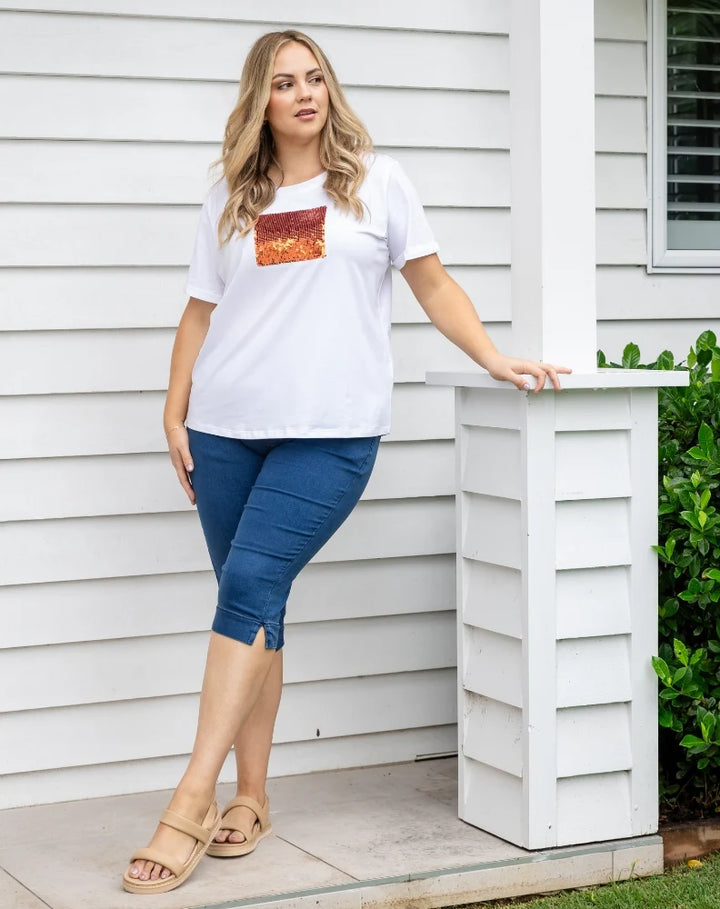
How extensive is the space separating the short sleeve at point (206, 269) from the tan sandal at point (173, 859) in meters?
1.15

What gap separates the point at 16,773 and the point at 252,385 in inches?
53.6

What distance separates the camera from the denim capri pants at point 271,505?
2.83m

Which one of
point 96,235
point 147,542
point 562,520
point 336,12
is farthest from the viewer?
point 336,12

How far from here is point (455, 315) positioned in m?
2.97

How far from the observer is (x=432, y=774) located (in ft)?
12.3

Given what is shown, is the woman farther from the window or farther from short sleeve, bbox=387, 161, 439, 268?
the window

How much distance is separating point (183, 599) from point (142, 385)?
599mm

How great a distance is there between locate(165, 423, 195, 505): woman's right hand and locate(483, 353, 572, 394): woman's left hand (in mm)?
716

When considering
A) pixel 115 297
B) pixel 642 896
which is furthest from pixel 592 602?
pixel 115 297

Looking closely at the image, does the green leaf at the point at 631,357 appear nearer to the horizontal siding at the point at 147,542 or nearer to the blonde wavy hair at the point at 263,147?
the horizontal siding at the point at 147,542

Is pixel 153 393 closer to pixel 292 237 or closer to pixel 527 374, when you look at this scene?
pixel 292 237

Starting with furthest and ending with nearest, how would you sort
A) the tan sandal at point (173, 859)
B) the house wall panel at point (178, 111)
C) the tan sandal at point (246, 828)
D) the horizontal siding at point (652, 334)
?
1. the horizontal siding at point (652, 334)
2. the house wall panel at point (178, 111)
3. the tan sandal at point (246, 828)
4. the tan sandal at point (173, 859)

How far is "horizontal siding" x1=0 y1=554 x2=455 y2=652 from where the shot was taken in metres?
3.50

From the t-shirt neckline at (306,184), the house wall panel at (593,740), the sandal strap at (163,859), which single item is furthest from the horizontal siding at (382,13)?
the sandal strap at (163,859)
